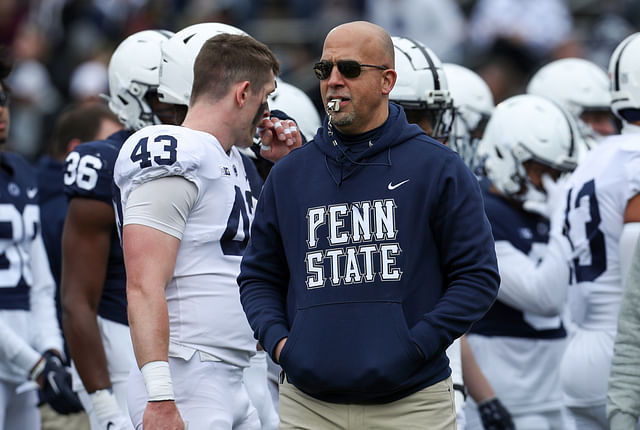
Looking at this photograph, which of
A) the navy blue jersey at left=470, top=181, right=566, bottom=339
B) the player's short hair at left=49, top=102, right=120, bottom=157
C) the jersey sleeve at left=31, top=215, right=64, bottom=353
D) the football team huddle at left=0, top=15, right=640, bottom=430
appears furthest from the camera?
the player's short hair at left=49, top=102, right=120, bottom=157

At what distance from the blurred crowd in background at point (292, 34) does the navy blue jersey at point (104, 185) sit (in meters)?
7.97

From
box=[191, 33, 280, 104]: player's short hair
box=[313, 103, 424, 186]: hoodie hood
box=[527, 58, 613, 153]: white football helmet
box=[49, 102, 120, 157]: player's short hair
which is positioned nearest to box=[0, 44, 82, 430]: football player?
box=[49, 102, 120, 157]: player's short hair

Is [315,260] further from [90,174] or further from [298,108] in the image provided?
[298,108]

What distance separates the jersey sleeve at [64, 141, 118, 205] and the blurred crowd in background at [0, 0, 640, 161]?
803 cm

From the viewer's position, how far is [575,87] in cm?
766

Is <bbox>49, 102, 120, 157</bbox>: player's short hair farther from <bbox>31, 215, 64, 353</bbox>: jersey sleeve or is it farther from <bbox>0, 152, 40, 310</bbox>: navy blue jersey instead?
<bbox>31, 215, 64, 353</bbox>: jersey sleeve

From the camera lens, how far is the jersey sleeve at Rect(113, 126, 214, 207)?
3.93 metres

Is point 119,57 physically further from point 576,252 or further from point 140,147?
point 576,252

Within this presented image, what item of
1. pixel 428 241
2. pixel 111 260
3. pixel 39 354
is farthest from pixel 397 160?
pixel 39 354

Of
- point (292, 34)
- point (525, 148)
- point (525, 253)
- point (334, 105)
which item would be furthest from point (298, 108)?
point (292, 34)

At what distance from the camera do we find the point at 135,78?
17.4ft

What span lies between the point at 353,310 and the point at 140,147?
3.30 feet

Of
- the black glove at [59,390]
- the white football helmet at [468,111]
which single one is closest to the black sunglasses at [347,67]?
the white football helmet at [468,111]

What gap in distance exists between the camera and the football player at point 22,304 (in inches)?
219
